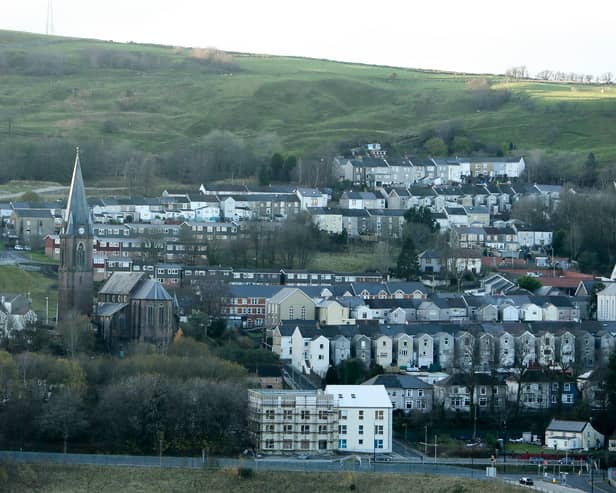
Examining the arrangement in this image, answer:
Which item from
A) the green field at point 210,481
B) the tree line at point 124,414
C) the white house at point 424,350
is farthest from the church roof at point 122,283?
the green field at point 210,481

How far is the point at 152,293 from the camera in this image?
216 ft

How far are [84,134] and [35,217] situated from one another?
35166 mm

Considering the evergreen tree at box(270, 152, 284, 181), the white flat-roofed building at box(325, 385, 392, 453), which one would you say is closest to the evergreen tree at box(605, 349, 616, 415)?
the white flat-roofed building at box(325, 385, 392, 453)

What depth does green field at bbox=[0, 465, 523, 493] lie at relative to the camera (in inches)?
1962

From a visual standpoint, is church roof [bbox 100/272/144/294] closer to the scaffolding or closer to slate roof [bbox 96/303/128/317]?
slate roof [bbox 96/303/128/317]

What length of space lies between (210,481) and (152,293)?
16.4 meters

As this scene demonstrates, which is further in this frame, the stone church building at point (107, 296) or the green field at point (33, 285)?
the green field at point (33, 285)

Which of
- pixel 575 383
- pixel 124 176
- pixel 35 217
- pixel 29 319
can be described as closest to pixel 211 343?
pixel 29 319

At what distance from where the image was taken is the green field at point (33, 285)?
7135 cm

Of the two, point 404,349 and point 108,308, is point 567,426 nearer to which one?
point 404,349

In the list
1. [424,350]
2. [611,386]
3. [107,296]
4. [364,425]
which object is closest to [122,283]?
[107,296]

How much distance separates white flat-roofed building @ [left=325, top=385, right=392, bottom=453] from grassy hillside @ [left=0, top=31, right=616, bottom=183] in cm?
5544

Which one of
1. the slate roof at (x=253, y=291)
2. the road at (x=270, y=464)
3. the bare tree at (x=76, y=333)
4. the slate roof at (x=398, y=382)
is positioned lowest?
the road at (x=270, y=464)

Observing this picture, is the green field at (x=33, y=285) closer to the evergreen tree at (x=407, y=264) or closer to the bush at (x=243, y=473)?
the evergreen tree at (x=407, y=264)
